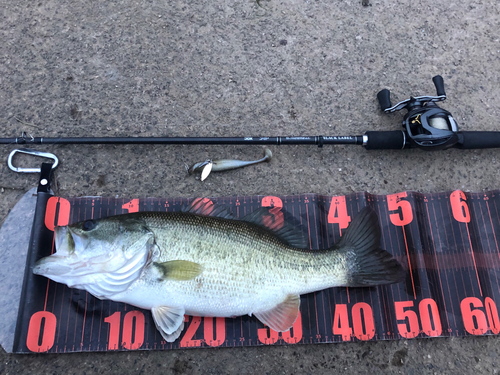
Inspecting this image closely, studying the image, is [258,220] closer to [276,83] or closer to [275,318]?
[275,318]

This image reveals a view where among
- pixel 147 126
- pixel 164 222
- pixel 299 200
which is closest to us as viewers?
pixel 164 222

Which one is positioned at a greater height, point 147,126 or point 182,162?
point 147,126

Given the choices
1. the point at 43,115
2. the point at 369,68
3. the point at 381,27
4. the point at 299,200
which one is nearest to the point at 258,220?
the point at 299,200

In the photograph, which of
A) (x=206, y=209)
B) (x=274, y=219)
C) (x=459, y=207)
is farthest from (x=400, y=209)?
(x=206, y=209)

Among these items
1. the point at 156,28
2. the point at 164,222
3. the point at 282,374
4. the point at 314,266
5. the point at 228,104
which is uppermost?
the point at 156,28

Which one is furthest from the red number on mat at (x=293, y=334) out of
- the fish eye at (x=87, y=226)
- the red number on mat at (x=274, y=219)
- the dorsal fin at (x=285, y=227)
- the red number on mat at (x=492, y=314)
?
the fish eye at (x=87, y=226)

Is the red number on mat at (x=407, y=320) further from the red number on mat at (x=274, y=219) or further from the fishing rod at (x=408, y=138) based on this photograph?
the fishing rod at (x=408, y=138)
